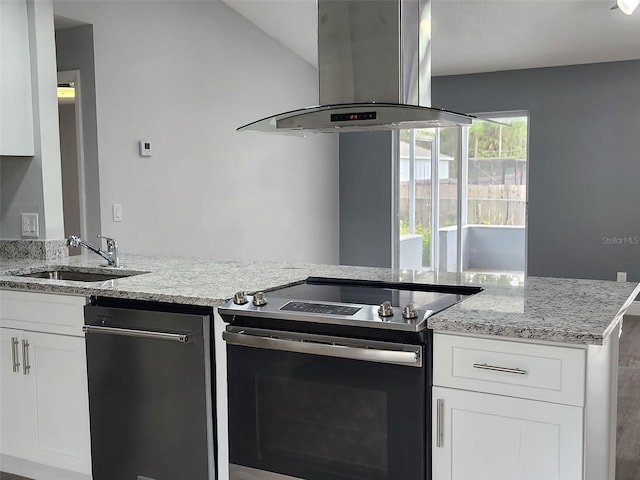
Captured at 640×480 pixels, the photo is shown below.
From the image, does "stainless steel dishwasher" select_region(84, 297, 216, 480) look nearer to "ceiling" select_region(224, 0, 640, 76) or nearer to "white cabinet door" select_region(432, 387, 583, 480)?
"white cabinet door" select_region(432, 387, 583, 480)

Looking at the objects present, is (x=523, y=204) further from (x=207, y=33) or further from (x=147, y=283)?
(x=147, y=283)

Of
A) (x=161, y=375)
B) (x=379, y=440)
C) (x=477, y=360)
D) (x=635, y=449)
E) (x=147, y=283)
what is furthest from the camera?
(x=635, y=449)

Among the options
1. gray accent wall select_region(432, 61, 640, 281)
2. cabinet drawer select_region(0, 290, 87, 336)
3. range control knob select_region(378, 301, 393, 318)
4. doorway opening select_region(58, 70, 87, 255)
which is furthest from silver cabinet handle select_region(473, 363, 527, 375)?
gray accent wall select_region(432, 61, 640, 281)

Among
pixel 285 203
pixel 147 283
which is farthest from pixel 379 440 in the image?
pixel 285 203

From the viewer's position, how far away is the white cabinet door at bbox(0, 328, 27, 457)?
2.80m

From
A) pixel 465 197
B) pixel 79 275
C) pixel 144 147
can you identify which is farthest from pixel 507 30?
pixel 79 275

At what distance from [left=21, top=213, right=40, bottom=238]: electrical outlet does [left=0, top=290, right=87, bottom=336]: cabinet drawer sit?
0.71m

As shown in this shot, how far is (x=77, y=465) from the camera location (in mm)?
2678

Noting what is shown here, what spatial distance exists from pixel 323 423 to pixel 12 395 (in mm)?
1498

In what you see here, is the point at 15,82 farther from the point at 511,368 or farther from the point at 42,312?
the point at 511,368

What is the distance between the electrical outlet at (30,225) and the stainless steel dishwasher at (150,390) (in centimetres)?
110

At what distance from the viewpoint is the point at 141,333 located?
2.43m

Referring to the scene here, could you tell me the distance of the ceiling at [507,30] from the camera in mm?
5043

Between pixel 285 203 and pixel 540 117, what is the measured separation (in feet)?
8.21
